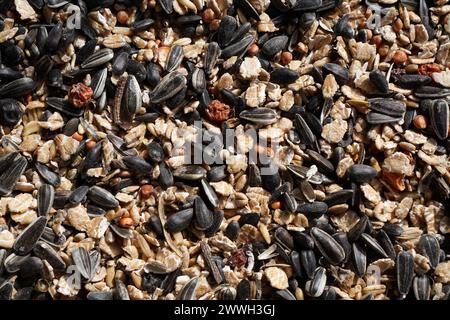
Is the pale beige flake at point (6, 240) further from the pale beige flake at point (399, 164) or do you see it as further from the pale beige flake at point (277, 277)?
the pale beige flake at point (399, 164)

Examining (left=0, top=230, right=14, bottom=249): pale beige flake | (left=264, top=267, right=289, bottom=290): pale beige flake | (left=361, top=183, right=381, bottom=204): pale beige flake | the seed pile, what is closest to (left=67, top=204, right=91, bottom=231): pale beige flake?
the seed pile

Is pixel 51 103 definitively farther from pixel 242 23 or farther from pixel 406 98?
pixel 406 98

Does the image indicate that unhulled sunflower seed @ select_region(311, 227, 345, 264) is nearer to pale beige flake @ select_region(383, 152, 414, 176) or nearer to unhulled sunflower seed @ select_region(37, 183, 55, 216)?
pale beige flake @ select_region(383, 152, 414, 176)

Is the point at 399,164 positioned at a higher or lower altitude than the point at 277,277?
higher

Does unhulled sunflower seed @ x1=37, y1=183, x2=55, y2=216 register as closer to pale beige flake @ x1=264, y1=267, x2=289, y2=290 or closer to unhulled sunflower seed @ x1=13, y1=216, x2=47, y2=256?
unhulled sunflower seed @ x1=13, y1=216, x2=47, y2=256

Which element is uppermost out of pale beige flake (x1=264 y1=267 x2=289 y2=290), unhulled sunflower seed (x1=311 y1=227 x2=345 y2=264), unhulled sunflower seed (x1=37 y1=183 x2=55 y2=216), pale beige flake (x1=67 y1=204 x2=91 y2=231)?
unhulled sunflower seed (x1=37 y1=183 x2=55 y2=216)

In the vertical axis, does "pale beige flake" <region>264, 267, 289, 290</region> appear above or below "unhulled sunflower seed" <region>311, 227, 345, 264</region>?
below

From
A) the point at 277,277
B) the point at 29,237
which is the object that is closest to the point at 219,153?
the point at 277,277

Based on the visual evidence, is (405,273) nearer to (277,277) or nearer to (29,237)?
(277,277)

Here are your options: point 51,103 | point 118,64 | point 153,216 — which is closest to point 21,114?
point 51,103
